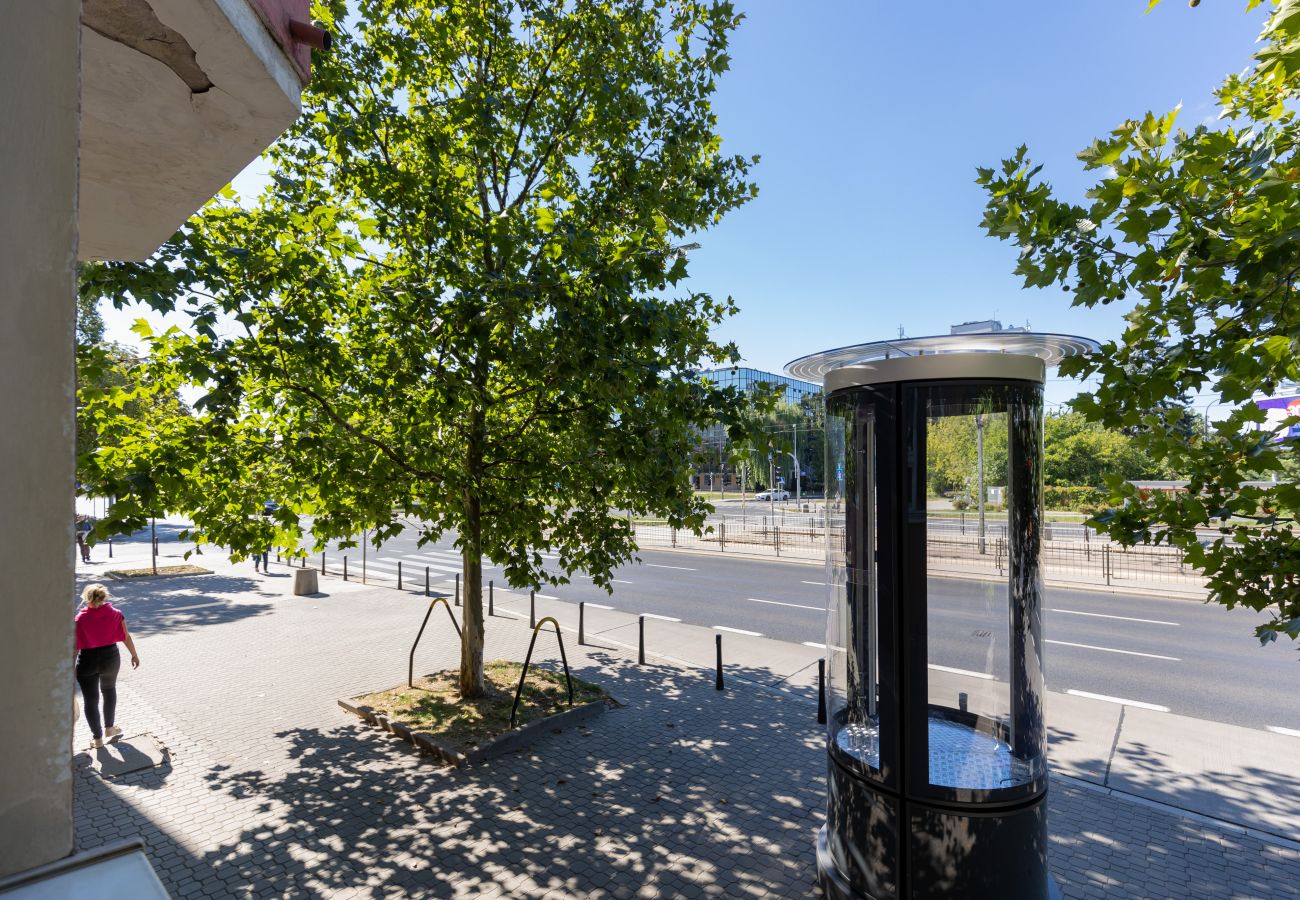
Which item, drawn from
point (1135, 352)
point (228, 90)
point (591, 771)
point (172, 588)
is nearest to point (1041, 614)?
point (1135, 352)

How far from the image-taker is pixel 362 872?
470 cm

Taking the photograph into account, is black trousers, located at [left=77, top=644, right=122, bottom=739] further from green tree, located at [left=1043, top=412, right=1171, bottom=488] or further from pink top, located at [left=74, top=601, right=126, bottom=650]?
green tree, located at [left=1043, top=412, right=1171, bottom=488]

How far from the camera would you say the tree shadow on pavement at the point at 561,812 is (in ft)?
15.2

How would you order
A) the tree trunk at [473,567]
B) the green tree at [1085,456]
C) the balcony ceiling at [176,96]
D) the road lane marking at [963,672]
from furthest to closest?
the green tree at [1085,456], the tree trunk at [473,567], the road lane marking at [963,672], the balcony ceiling at [176,96]

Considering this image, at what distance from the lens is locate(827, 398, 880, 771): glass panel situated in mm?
4297

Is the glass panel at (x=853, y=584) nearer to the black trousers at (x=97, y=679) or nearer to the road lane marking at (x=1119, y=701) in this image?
the road lane marking at (x=1119, y=701)

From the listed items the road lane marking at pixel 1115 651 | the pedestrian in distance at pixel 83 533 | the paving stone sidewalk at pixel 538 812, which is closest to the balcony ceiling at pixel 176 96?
the paving stone sidewalk at pixel 538 812

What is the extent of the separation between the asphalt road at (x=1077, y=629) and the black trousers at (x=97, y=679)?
756 centimetres

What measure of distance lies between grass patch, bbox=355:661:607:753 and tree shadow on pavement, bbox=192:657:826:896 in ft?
1.27

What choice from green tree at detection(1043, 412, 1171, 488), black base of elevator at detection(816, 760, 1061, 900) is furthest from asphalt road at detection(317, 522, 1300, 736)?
green tree at detection(1043, 412, 1171, 488)

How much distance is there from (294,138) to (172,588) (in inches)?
594

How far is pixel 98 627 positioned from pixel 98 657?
0.32 meters

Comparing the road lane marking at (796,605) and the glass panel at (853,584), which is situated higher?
the glass panel at (853,584)

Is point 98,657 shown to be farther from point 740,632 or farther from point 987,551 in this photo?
point 740,632
